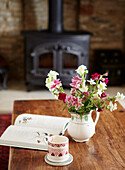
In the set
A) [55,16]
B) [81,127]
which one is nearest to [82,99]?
[81,127]

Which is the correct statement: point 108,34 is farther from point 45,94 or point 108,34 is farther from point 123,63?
point 45,94

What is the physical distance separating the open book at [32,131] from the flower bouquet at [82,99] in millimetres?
157

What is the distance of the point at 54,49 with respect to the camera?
4.61 meters

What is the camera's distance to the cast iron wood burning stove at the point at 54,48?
459 cm

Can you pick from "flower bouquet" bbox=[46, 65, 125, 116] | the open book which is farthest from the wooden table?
"flower bouquet" bbox=[46, 65, 125, 116]

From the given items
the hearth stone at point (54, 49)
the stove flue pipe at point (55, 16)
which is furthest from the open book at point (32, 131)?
the stove flue pipe at point (55, 16)

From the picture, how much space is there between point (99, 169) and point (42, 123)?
63 cm

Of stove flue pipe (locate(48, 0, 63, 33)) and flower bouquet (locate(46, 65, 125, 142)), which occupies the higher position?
stove flue pipe (locate(48, 0, 63, 33))

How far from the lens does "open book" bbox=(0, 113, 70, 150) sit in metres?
1.58

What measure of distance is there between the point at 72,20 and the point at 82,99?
14.0ft

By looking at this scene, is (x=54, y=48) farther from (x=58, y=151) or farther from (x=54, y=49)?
(x=58, y=151)

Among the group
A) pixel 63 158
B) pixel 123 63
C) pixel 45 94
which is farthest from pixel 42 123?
pixel 123 63

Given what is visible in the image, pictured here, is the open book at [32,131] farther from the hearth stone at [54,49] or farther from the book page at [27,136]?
the hearth stone at [54,49]

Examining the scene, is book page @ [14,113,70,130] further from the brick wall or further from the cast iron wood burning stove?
the brick wall
